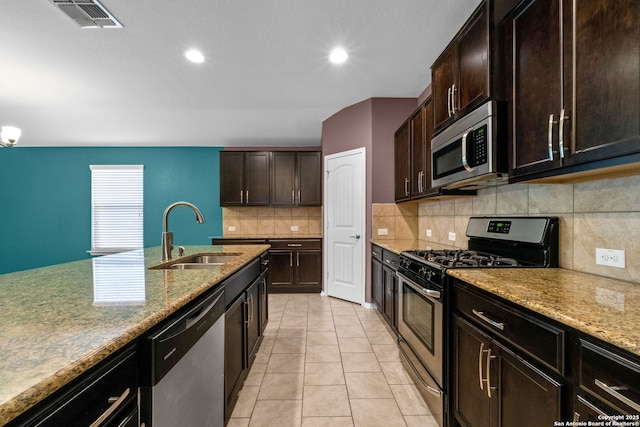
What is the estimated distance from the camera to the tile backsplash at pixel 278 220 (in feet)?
16.9

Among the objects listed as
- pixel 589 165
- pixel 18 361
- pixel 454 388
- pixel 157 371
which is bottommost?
pixel 454 388

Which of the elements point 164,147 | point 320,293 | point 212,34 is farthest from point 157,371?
point 164,147

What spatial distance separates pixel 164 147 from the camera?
17.4 feet

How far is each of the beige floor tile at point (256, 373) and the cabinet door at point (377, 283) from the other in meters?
1.43

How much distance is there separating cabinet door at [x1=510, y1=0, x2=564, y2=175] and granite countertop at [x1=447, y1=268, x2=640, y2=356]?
0.51 metres

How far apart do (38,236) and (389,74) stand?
6.83 metres

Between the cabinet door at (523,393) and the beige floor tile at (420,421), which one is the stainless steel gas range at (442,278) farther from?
the cabinet door at (523,393)

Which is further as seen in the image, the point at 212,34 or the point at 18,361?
the point at 212,34

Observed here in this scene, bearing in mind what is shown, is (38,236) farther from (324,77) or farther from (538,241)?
(538,241)

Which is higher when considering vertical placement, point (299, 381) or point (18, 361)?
point (18, 361)

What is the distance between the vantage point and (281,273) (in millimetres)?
4340

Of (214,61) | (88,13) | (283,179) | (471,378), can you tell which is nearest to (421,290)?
(471,378)

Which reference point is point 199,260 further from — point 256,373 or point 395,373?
point 395,373

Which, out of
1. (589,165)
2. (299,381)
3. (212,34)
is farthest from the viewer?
(212,34)
